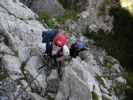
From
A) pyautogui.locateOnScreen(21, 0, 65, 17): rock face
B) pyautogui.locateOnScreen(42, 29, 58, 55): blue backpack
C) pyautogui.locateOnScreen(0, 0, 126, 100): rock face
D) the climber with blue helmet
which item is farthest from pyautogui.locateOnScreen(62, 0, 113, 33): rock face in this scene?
pyautogui.locateOnScreen(42, 29, 58, 55): blue backpack

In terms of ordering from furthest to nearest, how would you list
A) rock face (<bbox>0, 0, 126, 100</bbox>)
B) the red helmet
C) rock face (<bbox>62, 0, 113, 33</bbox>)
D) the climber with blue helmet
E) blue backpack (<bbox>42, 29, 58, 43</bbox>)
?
rock face (<bbox>62, 0, 113, 33</bbox>), the climber with blue helmet, blue backpack (<bbox>42, 29, 58, 43</bbox>), the red helmet, rock face (<bbox>0, 0, 126, 100</bbox>)

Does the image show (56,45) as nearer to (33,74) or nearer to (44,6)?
(33,74)

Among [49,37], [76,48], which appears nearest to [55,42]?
[49,37]

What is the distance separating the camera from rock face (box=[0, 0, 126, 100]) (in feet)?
39.2

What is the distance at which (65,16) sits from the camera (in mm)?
20031

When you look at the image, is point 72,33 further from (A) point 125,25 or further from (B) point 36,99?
(B) point 36,99

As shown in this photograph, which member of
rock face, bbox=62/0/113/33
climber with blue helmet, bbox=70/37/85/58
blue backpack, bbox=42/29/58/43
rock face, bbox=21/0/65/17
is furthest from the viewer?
rock face, bbox=62/0/113/33

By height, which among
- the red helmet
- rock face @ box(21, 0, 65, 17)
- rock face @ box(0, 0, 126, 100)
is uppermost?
rock face @ box(21, 0, 65, 17)

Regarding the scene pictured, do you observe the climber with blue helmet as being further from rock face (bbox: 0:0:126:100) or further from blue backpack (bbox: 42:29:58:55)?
blue backpack (bbox: 42:29:58:55)

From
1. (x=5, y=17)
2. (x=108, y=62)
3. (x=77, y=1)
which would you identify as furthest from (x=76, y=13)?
(x=5, y=17)

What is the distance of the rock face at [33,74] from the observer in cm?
1196

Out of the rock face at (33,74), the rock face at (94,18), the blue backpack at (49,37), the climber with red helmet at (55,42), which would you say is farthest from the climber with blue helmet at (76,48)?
the rock face at (94,18)

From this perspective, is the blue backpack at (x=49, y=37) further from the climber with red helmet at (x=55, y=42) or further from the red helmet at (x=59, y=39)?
the red helmet at (x=59, y=39)

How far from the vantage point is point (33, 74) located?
12500 mm
